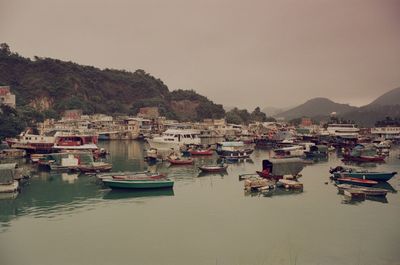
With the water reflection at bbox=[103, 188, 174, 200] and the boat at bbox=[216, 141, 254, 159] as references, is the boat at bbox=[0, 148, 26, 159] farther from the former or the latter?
the water reflection at bbox=[103, 188, 174, 200]

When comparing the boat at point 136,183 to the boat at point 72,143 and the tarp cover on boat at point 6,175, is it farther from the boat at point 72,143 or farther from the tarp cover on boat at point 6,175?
the boat at point 72,143

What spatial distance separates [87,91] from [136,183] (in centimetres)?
11163

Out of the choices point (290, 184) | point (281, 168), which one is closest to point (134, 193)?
point (290, 184)

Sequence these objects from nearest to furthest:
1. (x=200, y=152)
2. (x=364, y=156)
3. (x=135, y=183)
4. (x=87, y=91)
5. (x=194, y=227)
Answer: (x=194, y=227) → (x=135, y=183) → (x=364, y=156) → (x=200, y=152) → (x=87, y=91)

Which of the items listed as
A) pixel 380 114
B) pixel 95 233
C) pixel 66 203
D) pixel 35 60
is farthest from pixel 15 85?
pixel 380 114

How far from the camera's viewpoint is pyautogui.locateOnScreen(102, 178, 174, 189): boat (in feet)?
102

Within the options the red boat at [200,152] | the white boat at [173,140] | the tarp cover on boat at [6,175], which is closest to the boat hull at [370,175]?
the red boat at [200,152]

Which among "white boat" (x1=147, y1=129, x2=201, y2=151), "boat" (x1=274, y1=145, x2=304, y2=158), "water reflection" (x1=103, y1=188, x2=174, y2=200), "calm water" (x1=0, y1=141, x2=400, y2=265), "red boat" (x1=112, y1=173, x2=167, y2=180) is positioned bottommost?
"calm water" (x1=0, y1=141, x2=400, y2=265)

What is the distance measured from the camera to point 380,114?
171 m

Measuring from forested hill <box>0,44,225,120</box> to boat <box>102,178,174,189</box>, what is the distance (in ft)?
252

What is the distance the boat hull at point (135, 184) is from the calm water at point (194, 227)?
680 millimetres

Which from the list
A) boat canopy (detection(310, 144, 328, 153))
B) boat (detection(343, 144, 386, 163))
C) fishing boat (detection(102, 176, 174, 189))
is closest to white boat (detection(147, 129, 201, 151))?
boat canopy (detection(310, 144, 328, 153))

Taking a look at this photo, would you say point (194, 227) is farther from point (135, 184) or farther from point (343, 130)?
point (343, 130)

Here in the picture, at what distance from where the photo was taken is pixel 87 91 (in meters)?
136
